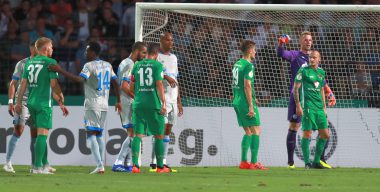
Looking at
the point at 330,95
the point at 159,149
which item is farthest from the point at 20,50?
the point at 330,95

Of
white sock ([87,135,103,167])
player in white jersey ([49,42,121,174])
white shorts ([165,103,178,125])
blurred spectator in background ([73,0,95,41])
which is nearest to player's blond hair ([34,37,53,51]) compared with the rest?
player in white jersey ([49,42,121,174])

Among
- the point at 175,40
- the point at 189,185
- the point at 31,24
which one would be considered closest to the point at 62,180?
the point at 189,185

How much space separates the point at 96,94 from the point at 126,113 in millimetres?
1035

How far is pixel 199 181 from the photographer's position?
13.3 metres

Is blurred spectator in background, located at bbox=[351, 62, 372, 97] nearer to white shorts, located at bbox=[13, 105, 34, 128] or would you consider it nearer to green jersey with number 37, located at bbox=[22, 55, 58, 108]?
white shorts, located at bbox=[13, 105, 34, 128]

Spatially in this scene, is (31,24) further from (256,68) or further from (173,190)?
(173,190)

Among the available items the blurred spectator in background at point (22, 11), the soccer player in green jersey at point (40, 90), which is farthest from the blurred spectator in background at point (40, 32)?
the soccer player in green jersey at point (40, 90)

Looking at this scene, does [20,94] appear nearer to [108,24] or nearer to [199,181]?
[199,181]

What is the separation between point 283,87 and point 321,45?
1031 mm

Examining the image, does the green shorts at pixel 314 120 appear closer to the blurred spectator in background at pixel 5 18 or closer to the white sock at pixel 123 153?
the white sock at pixel 123 153

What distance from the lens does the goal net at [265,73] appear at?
1847 cm

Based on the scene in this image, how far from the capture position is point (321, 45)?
744 inches

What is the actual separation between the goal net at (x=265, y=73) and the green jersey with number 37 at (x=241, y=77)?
179cm

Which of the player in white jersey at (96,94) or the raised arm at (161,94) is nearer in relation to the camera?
the raised arm at (161,94)
